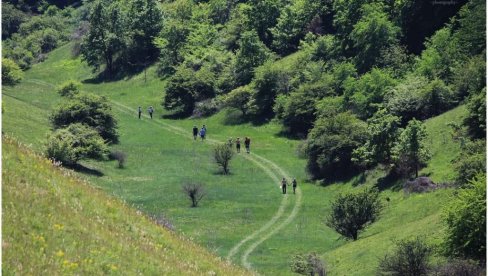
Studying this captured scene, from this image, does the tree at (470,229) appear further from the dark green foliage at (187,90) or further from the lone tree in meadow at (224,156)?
the dark green foliage at (187,90)

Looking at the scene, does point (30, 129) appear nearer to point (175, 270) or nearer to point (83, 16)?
point (175, 270)

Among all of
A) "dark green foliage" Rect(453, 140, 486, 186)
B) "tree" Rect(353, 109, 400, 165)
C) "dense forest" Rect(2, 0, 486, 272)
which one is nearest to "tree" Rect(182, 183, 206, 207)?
"dense forest" Rect(2, 0, 486, 272)

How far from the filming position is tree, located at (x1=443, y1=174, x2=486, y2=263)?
127 ft

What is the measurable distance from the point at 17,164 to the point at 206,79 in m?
89.6

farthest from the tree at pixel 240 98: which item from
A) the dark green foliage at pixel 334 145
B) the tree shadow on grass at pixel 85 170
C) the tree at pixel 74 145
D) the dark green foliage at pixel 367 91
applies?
the tree shadow on grass at pixel 85 170

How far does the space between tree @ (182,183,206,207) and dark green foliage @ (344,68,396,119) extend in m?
26.0

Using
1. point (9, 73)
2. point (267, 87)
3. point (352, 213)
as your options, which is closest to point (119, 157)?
point (267, 87)

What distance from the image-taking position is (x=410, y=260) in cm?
4025

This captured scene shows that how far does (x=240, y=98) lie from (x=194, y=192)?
3793 centimetres

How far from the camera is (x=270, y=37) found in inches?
5074

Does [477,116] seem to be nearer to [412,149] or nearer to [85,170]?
[412,149]

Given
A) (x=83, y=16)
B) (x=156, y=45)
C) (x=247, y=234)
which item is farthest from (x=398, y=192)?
(x=83, y=16)

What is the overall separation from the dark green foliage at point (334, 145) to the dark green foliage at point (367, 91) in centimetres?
944

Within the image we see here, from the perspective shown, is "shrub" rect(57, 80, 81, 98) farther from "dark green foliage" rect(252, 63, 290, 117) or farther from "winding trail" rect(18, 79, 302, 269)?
"dark green foliage" rect(252, 63, 290, 117)
